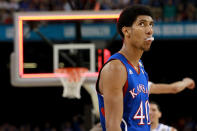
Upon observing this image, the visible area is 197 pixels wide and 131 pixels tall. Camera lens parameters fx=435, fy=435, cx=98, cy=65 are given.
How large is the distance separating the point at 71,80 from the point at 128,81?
342cm

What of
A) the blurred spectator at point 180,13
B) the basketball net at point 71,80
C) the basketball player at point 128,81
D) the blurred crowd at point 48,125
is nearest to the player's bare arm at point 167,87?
the basketball player at point 128,81

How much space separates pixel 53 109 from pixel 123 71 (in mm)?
12236

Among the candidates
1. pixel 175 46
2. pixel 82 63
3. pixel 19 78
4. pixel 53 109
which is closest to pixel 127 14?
pixel 19 78

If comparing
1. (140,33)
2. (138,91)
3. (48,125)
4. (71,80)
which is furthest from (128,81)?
(48,125)

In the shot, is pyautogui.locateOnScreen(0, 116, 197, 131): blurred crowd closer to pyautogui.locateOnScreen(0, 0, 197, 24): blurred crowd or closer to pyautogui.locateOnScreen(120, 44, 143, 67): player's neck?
pyautogui.locateOnScreen(0, 0, 197, 24): blurred crowd

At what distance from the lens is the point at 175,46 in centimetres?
1344

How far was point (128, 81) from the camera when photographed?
99.0 inches

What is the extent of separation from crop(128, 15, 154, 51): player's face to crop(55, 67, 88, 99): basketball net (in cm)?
334

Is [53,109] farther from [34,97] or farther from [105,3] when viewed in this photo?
[105,3]

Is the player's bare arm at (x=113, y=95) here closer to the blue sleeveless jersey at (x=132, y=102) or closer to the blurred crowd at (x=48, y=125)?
the blue sleeveless jersey at (x=132, y=102)

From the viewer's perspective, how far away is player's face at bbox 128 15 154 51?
8.39 feet

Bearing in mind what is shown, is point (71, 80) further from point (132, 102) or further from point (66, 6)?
point (66, 6)

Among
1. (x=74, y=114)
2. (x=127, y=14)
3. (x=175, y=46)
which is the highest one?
(x=127, y=14)

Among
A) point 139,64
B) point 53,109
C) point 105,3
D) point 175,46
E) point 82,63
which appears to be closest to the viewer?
point 139,64
